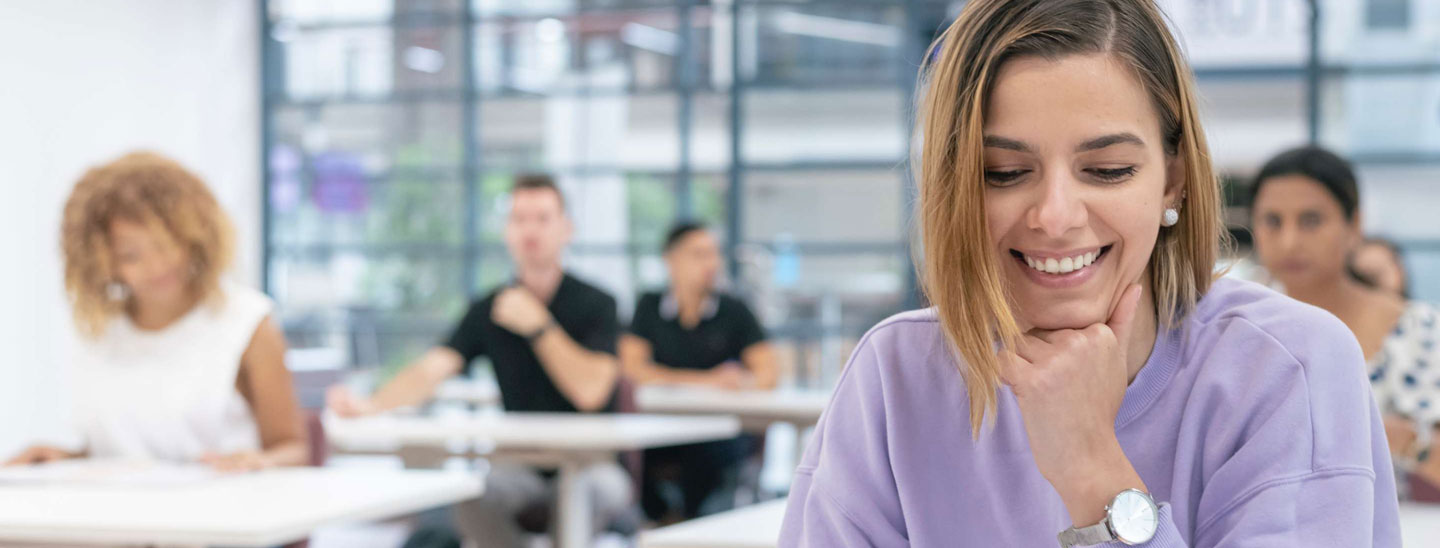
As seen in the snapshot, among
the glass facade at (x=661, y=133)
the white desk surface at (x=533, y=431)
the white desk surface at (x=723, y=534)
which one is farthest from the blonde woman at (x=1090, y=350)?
the glass facade at (x=661, y=133)

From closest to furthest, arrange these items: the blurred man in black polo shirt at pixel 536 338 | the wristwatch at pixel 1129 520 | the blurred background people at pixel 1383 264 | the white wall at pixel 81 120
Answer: the wristwatch at pixel 1129 520 < the blurred man in black polo shirt at pixel 536 338 < the blurred background people at pixel 1383 264 < the white wall at pixel 81 120

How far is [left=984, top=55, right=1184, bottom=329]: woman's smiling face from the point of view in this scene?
1.14 metres

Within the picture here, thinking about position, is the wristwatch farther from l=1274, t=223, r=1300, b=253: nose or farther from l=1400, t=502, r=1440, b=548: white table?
l=1274, t=223, r=1300, b=253: nose

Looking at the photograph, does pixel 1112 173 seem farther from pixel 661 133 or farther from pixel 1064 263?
pixel 661 133

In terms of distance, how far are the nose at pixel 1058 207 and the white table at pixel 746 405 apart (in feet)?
11.0

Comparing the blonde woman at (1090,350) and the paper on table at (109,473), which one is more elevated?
the blonde woman at (1090,350)

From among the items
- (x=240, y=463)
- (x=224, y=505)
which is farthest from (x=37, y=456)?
(x=224, y=505)

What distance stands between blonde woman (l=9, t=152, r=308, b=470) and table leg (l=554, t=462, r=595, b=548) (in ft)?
2.69

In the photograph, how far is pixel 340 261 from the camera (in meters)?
8.07

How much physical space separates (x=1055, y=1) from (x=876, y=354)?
1.24 feet

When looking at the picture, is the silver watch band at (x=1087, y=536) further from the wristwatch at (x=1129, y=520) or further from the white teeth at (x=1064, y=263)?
the white teeth at (x=1064, y=263)

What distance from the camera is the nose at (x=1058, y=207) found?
1.13 meters

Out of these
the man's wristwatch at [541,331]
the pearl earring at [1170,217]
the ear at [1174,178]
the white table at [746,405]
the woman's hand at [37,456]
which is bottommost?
the white table at [746,405]

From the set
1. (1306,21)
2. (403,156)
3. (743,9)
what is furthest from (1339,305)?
(403,156)
